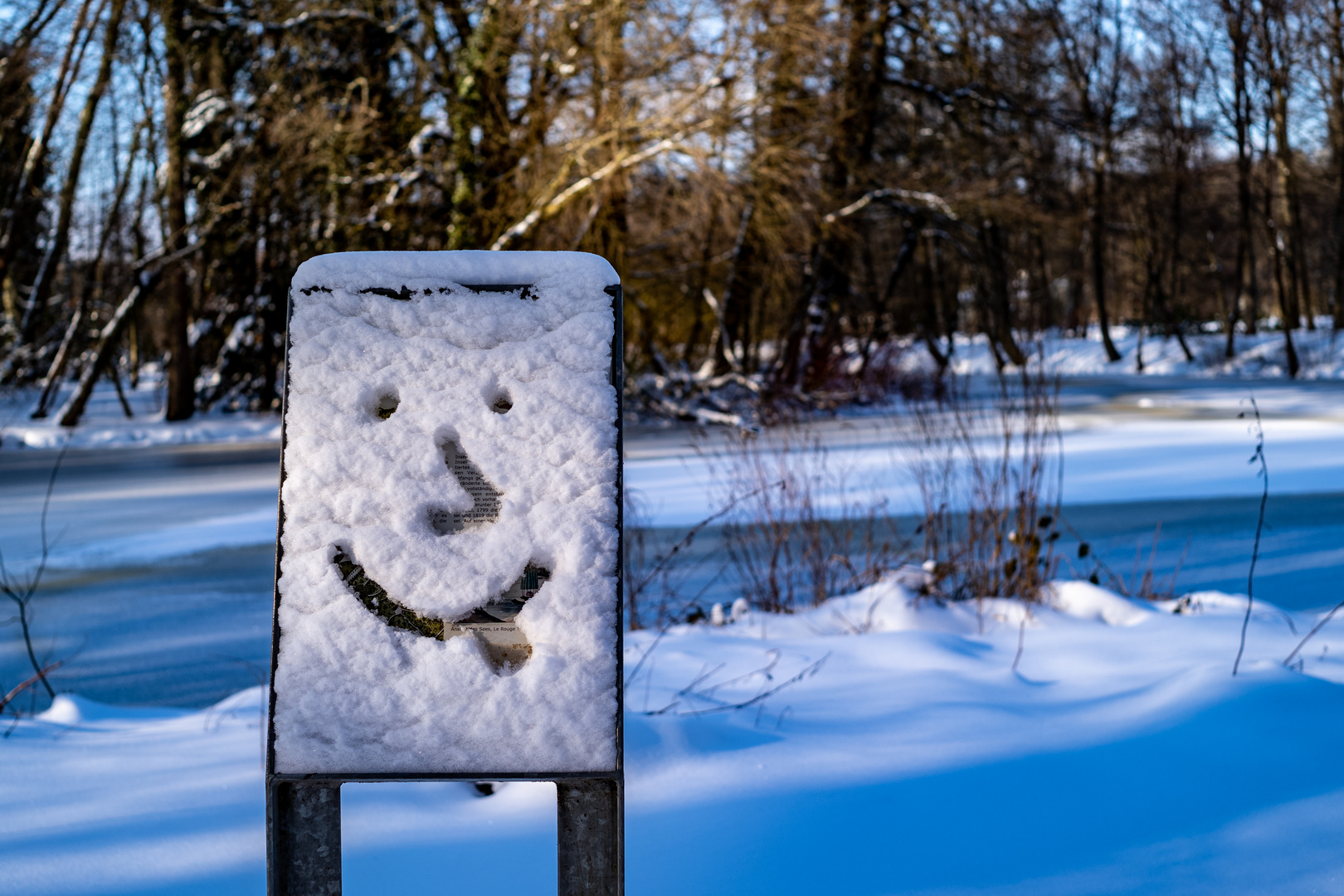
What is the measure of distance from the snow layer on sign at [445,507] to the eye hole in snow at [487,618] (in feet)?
0.05

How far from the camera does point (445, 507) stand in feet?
4.52

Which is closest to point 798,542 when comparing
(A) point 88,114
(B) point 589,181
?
(B) point 589,181

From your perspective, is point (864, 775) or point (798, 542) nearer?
point (864, 775)

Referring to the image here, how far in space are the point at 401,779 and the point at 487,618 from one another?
0.74 ft

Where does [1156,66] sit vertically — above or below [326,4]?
above

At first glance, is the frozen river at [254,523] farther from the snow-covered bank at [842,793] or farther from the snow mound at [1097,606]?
the snow-covered bank at [842,793]

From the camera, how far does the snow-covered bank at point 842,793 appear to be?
196cm

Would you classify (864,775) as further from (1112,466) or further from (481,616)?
(1112,466)

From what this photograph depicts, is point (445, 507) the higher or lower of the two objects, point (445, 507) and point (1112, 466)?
the higher

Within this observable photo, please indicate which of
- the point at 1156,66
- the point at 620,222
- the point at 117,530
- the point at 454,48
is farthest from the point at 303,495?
the point at 1156,66

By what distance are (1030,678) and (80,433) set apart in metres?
13.7

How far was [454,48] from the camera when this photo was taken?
41.0ft

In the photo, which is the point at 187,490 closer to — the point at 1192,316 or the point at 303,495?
the point at 303,495

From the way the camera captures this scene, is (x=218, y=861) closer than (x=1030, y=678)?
Yes
